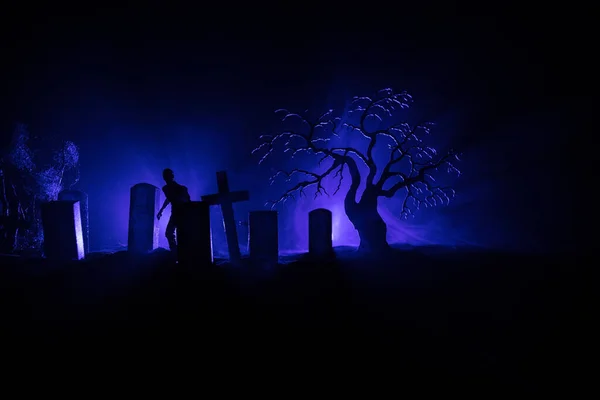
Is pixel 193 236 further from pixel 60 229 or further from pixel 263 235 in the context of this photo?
pixel 60 229

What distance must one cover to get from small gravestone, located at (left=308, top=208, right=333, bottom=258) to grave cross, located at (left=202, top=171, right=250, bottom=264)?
1.87m

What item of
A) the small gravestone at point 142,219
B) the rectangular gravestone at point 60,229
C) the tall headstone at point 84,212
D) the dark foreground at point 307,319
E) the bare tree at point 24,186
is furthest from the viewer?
the bare tree at point 24,186

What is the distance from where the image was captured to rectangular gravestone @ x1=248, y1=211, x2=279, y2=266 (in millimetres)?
7109

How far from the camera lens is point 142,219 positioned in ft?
25.8

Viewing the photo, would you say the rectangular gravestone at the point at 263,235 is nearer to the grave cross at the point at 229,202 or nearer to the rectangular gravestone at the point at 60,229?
the grave cross at the point at 229,202

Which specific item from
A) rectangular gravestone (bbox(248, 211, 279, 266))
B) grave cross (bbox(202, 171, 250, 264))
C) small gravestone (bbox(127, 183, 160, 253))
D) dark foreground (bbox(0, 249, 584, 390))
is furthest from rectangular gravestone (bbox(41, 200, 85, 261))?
rectangular gravestone (bbox(248, 211, 279, 266))

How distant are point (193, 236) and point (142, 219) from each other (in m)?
3.35

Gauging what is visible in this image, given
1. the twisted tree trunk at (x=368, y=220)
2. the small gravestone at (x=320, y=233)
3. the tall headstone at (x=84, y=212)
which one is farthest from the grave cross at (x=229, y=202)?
the tall headstone at (x=84, y=212)

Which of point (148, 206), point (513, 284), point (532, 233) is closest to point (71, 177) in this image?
point (148, 206)

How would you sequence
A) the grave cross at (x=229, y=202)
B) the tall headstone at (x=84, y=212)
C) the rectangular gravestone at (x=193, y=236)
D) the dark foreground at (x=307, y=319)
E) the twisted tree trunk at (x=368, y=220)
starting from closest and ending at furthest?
the dark foreground at (x=307, y=319)
the rectangular gravestone at (x=193, y=236)
the grave cross at (x=229, y=202)
the tall headstone at (x=84, y=212)
the twisted tree trunk at (x=368, y=220)

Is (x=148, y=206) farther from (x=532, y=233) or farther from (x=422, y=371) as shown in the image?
(x=532, y=233)

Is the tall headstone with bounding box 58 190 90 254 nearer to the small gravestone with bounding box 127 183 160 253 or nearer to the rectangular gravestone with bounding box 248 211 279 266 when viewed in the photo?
the small gravestone with bounding box 127 183 160 253

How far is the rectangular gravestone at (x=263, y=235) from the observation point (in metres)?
7.11

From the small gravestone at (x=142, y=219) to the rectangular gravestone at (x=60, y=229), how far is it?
1.20 metres
